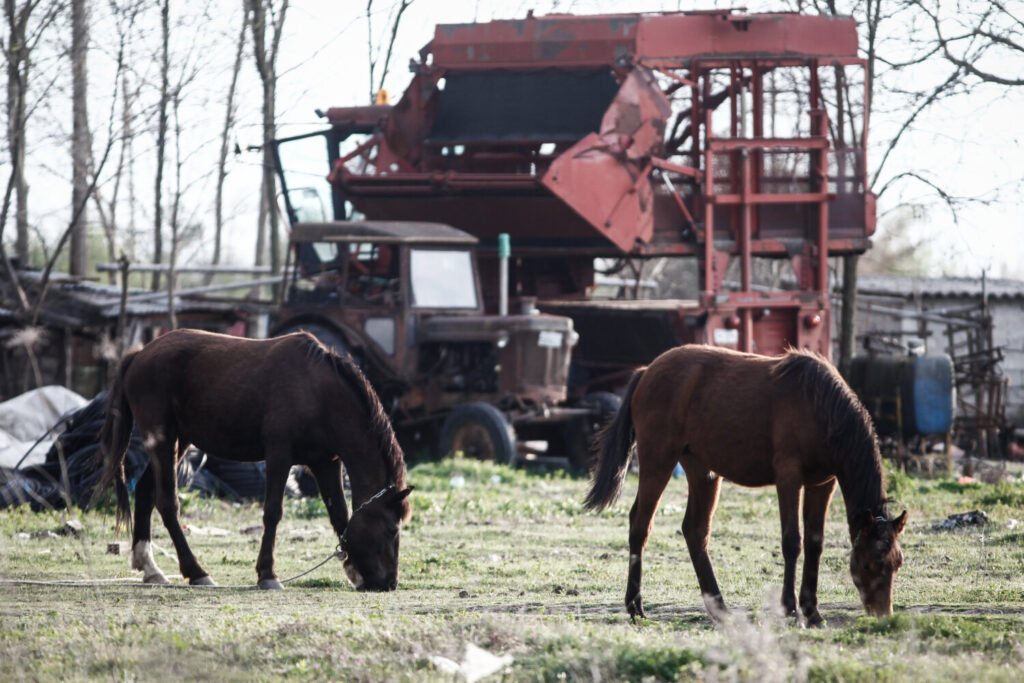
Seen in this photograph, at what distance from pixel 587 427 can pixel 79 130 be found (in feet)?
30.8

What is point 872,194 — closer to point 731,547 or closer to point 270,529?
point 731,547

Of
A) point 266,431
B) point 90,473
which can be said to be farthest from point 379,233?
point 266,431

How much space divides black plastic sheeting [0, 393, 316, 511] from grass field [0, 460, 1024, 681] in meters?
0.33

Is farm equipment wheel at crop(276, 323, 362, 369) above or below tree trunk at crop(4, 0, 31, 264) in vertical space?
below

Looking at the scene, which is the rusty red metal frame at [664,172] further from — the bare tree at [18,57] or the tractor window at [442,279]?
the bare tree at [18,57]

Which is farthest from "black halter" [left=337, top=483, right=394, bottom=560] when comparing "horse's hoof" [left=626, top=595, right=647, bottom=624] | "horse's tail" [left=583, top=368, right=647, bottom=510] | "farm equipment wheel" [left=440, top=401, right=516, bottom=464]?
"farm equipment wheel" [left=440, top=401, right=516, bottom=464]

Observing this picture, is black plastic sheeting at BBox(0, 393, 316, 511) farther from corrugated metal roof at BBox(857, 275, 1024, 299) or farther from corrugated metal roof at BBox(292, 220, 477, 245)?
corrugated metal roof at BBox(857, 275, 1024, 299)

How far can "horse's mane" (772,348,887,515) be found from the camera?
6285 millimetres

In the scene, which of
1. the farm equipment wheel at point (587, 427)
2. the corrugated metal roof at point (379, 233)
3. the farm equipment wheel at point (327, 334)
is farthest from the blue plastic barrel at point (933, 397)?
the farm equipment wheel at point (327, 334)

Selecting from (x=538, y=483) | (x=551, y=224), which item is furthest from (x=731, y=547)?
(x=551, y=224)

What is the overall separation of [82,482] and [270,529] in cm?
381

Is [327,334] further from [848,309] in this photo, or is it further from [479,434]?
[848,309]

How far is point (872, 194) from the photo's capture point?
17703 millimetres

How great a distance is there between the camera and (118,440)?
8.81 meters
